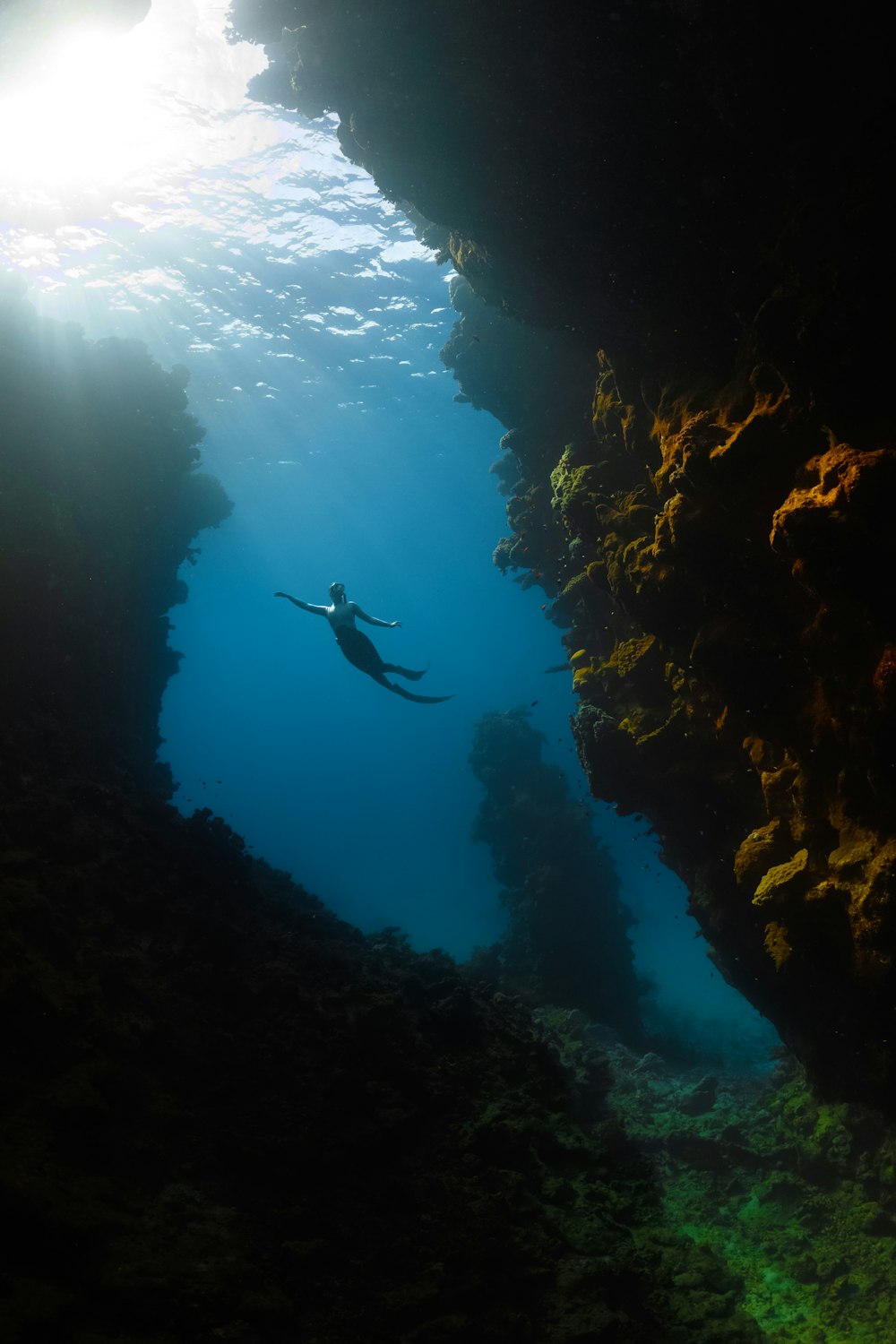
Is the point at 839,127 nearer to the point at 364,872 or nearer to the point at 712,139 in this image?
the point at 712,139

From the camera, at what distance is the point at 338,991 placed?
24.3ft

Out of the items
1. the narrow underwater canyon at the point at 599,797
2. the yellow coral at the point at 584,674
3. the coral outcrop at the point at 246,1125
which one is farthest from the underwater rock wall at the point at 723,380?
the coral outcrop at the point at 246,1125

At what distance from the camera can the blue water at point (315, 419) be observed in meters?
19.6

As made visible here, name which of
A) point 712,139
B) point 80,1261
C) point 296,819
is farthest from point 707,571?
point 296,819

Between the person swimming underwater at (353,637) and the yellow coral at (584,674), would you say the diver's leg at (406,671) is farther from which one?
the yellow coral at (584,674)

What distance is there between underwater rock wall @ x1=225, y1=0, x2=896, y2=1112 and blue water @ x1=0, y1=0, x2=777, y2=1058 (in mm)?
11204

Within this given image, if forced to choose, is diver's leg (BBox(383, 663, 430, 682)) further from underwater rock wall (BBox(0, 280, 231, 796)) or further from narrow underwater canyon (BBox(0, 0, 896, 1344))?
underwater rock wall (BBox(0, 280, 231, 796))

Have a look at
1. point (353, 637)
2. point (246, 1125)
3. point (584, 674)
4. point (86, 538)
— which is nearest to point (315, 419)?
point (86, 538)

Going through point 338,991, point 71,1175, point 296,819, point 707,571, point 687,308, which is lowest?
point 71,1175

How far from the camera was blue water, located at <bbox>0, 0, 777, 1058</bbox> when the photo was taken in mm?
19562

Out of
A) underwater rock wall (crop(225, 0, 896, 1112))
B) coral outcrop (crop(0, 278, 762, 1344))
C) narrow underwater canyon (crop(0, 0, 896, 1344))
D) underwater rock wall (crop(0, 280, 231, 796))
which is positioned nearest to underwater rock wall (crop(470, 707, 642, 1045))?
narrow underwater canyon (crop(0, 0, 896, 1344))

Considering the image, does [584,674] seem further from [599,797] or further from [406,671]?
[406,671]

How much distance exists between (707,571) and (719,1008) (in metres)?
38.0

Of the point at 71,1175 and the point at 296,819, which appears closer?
the point at 71,1175
